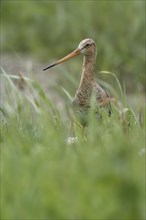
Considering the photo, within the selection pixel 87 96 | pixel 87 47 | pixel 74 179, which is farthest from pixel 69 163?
pixel 87 47

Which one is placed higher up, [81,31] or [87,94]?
[87,94]

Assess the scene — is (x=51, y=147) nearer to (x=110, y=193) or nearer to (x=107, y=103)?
(x=110, y=193)

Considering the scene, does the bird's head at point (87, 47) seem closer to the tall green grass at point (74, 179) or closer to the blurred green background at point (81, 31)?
the tall green grass at point (74, 179)

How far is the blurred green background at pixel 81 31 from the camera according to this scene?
33.4 ft

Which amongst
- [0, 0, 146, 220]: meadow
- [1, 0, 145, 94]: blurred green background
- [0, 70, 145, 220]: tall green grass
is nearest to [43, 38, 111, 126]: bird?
[0, 0, 146, 220]: meadow

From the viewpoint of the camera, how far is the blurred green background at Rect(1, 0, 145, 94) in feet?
33.4

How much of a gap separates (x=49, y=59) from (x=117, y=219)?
7.22m

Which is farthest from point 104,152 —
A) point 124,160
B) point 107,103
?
point 107,103

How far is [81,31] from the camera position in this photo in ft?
34.6

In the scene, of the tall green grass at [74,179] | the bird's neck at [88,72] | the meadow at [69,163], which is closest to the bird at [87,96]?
the bird's neck at [88,72]

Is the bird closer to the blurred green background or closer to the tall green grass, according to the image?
the tall green grass

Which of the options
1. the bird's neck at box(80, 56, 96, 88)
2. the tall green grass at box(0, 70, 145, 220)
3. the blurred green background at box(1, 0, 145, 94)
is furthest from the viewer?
the blurred green background at box(1, 0, 145, 94)

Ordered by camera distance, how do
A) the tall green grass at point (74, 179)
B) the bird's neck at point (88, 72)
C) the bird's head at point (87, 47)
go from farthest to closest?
the bird's head at point (87, 47) → the bird's neck at point (88, 72) → the tall green grass at point (74, 179)

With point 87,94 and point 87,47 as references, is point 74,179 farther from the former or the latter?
point 87,47
